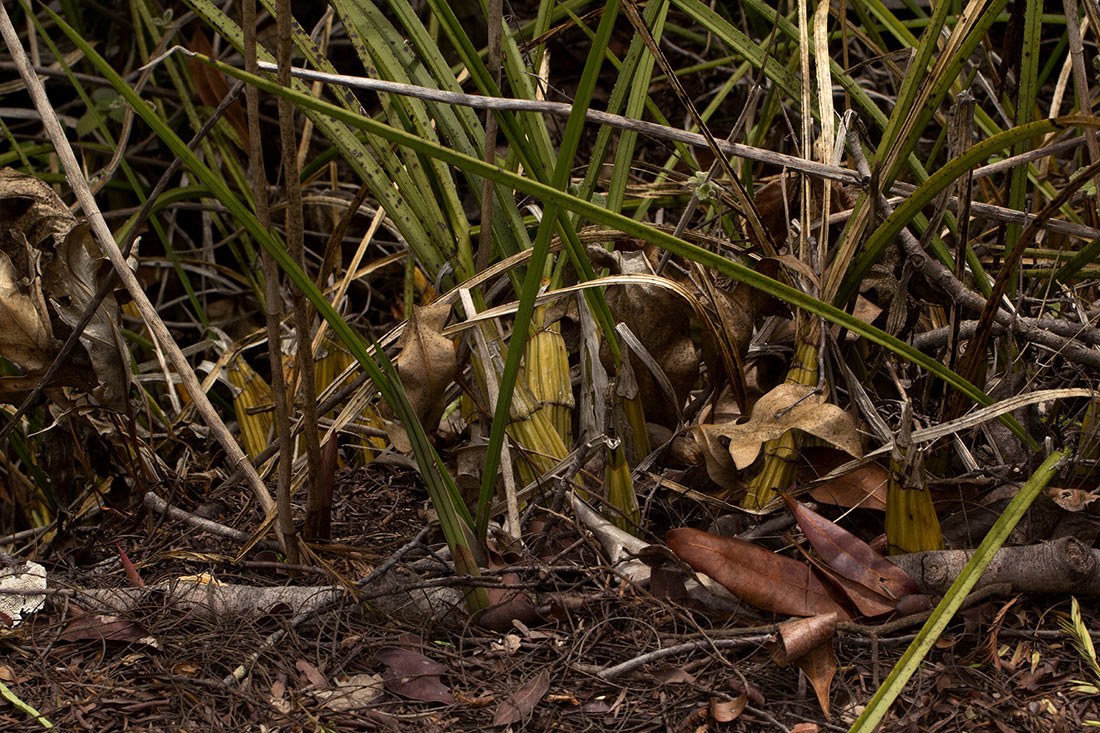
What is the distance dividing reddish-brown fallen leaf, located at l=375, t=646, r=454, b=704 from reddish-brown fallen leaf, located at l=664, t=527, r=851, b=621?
0.79 feet

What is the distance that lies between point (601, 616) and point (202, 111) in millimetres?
1625

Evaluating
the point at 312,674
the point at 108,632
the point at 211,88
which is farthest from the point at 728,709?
the point at 211,88

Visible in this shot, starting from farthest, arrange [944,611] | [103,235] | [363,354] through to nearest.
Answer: [103,235] → [363,354] → [944,611]

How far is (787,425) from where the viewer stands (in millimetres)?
835

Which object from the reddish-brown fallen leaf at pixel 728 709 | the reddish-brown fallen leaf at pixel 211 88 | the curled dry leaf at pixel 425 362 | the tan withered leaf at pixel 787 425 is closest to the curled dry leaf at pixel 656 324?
the tan withered leaf at pixel 787 425

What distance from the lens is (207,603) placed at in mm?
853

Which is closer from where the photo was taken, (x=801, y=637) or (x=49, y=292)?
(x=801, y=637)

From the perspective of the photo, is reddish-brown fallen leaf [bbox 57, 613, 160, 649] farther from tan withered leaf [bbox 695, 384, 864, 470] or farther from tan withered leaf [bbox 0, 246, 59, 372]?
tan withered leaf [bbox 695, 384, 864, 470]

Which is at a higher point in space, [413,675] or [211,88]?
[211,88]

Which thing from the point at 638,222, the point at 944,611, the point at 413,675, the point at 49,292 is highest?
the point at 638,222

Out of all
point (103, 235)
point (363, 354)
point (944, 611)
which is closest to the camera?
point (944, 611)

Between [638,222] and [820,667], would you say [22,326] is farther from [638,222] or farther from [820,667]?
[820,667]

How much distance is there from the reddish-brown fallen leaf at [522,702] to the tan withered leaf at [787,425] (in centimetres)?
26

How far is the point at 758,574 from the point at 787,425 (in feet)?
0.47
